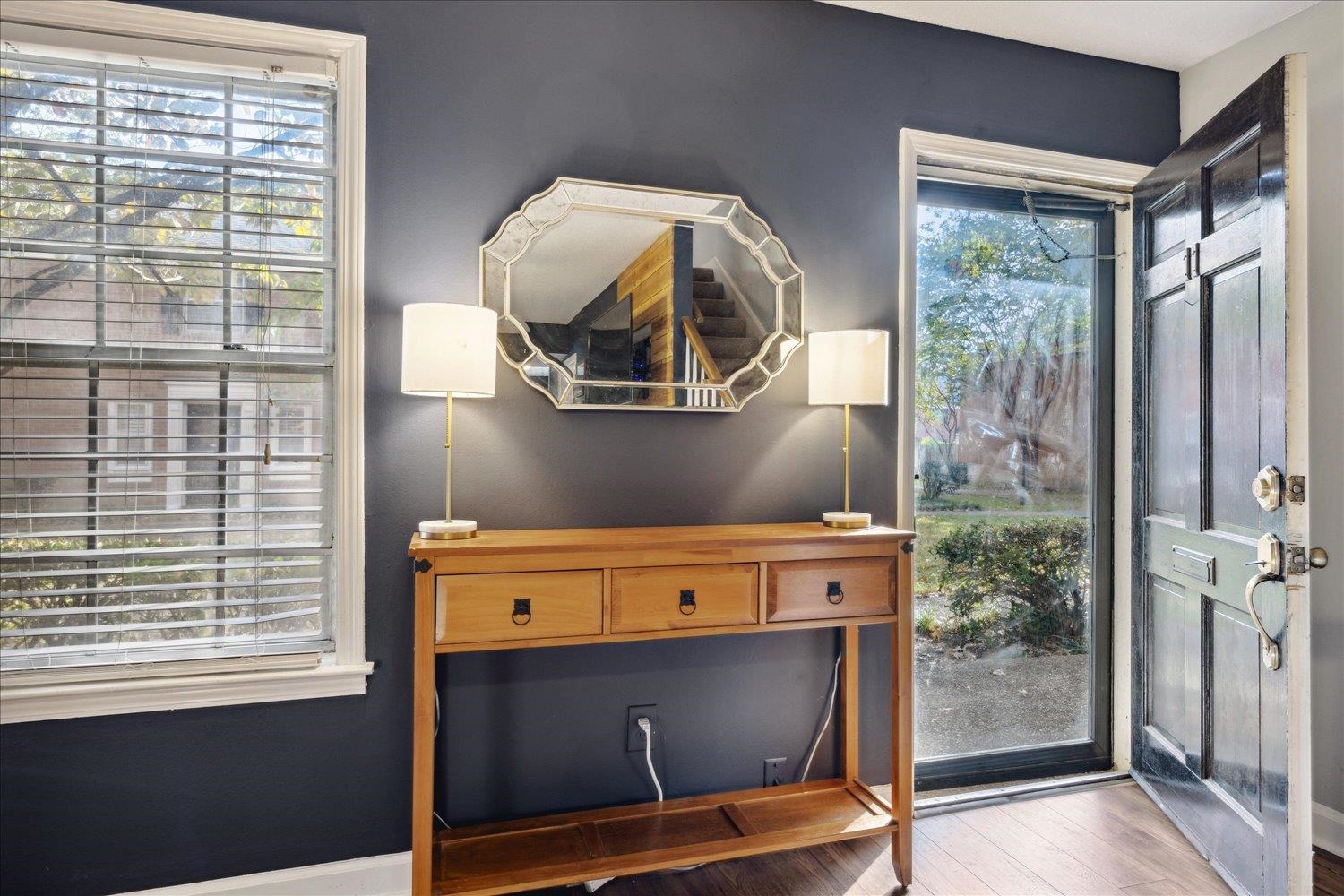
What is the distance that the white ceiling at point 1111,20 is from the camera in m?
2.32

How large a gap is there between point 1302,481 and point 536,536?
1.86 meters

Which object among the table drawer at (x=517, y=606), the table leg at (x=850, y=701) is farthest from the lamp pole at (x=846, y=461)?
the table drawer at (x=517, y=606)

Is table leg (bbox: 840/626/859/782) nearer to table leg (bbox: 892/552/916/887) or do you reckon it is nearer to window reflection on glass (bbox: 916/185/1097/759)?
table leg (bbox: 892/552/916/887)

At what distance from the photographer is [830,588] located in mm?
1988

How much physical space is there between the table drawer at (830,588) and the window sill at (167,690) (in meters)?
1.10

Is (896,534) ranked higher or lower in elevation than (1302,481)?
lower

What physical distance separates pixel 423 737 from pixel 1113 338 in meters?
2.75

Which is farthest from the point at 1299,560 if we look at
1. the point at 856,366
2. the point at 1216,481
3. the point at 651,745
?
the point at 651,745

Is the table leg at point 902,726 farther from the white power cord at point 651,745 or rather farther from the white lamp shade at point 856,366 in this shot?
the white lamp shade at point 856,366

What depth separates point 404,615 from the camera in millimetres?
2029

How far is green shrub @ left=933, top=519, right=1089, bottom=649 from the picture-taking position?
8.87 feet

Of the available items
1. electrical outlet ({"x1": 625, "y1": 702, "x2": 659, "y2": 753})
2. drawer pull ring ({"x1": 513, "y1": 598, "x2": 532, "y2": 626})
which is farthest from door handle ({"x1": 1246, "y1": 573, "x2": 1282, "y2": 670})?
drawer pull ring ({"x1": 513, "y1": 598, "x2": 532, "y2": 626})

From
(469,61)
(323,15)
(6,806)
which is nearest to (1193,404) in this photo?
(469,61)

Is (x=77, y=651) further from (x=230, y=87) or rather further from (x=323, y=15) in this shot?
(x=323, y=15)
